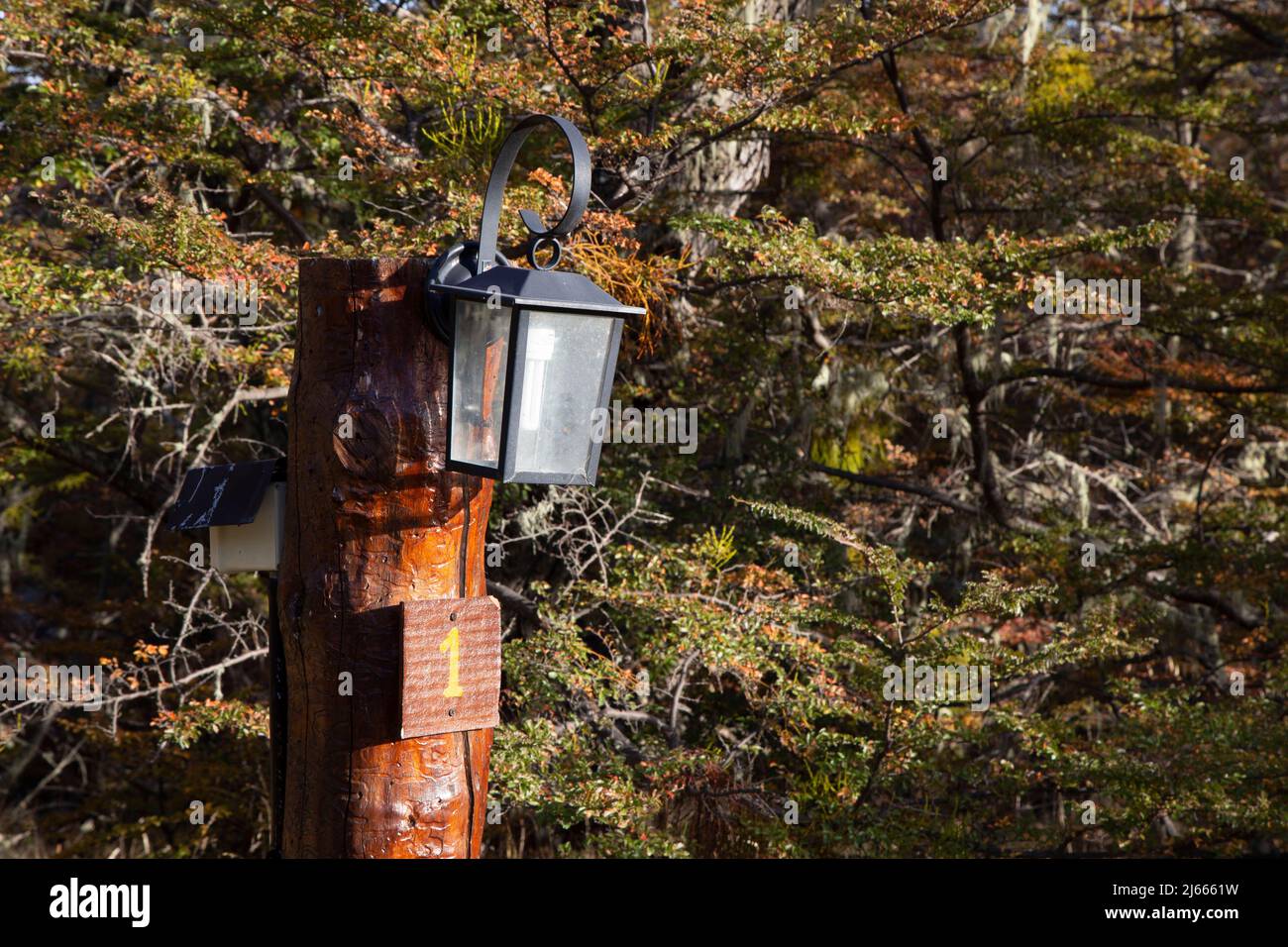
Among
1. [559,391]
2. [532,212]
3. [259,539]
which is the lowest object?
[259,539]

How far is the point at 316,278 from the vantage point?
269cm

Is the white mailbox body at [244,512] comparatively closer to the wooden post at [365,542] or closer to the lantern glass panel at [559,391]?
the wooden post at [365,542]

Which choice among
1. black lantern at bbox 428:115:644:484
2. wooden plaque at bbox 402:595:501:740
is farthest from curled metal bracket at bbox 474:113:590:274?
wooden plaque at bbox 402:595:501:740

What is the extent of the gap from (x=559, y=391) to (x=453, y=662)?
68cm

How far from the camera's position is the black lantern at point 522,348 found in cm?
261

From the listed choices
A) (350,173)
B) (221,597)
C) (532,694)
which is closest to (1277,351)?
(532,694)

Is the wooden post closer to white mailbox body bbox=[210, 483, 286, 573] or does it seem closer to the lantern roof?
the lantern roof

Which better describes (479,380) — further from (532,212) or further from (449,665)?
(449,665)

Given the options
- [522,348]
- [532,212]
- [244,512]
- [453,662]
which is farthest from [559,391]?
[244,512]

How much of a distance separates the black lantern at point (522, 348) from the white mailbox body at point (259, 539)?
798 millimetres

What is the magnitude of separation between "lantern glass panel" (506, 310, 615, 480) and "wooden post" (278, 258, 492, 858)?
19 centimetres

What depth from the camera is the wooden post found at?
2660 mm

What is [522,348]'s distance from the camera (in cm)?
261

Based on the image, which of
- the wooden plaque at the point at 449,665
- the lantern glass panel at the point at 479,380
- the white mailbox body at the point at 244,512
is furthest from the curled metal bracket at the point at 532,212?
the white mailbox body at the point at 244,512
